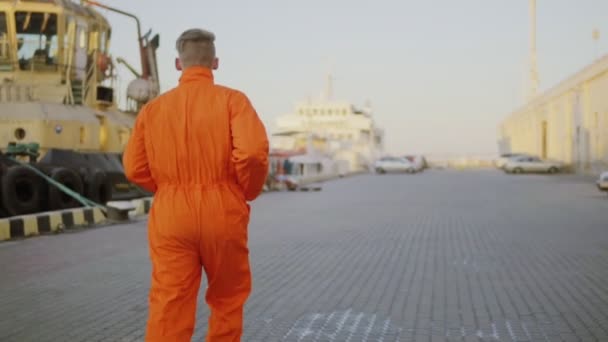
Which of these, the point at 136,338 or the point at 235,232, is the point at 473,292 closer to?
the point at 136,338

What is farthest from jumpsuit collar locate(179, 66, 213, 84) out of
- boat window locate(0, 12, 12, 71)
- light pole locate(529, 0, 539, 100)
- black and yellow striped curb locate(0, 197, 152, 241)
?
light pole locate(529, 0, 539, 100)

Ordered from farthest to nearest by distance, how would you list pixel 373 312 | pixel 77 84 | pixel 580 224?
pixel 77 84
pixel 580 224
pixel 373 312

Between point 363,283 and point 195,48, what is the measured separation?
4.13 m

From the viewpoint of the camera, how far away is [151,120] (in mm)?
3385

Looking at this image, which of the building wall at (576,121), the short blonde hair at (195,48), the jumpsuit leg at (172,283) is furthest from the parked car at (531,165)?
the jumpsuit leg at (172,283)

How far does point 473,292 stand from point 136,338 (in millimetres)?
3209

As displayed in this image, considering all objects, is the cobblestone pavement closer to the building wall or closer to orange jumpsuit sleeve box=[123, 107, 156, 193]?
orange jumpsuit sleeve box=[123, 107, 156, 193]

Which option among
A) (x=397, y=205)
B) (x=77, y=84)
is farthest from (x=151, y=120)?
(x=77, y=84)

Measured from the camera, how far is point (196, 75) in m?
3.43

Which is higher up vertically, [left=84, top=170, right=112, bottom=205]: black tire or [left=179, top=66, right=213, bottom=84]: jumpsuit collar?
[left=179, top=66, right=213, bottom=84]: jumpsuit collar

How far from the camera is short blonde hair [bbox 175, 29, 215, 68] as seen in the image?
137 inches

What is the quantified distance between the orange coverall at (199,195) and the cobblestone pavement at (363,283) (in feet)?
5.36

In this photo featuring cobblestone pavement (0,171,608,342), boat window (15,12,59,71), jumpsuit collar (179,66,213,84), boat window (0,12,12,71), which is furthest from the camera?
boat window (15,12,59,71)

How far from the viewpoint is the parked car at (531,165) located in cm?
4731
